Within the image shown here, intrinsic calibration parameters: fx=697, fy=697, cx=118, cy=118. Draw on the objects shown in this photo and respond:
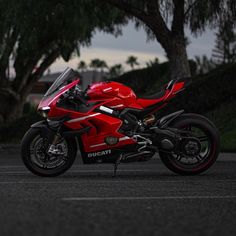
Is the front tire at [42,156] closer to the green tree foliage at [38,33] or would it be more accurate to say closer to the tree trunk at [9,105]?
the green tree foliage at [38,33]

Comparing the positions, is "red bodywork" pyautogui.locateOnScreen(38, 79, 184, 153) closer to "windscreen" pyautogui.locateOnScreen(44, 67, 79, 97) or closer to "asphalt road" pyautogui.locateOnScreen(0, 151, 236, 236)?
"windscreen" pyautogui.locateOnScreen(44, 67, 79, 97)

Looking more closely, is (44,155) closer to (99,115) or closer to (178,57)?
(99,115)

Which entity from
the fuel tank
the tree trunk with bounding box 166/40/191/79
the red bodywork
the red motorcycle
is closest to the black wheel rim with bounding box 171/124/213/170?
the red motorcycle

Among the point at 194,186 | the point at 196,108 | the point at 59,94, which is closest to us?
the point at 194,186

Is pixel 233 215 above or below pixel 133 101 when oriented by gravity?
below

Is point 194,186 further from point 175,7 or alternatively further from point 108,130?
point 175,7

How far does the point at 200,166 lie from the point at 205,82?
1201 cm

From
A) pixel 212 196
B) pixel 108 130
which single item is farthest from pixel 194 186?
pixel 108 130

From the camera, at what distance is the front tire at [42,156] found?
9336 mm

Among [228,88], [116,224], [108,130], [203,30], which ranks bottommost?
[116,224]

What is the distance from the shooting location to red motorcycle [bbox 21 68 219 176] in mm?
9383

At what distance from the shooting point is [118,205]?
21.1 ft

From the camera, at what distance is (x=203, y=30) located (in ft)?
73.2

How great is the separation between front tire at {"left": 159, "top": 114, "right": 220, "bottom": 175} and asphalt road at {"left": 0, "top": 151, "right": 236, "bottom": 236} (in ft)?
0.55
